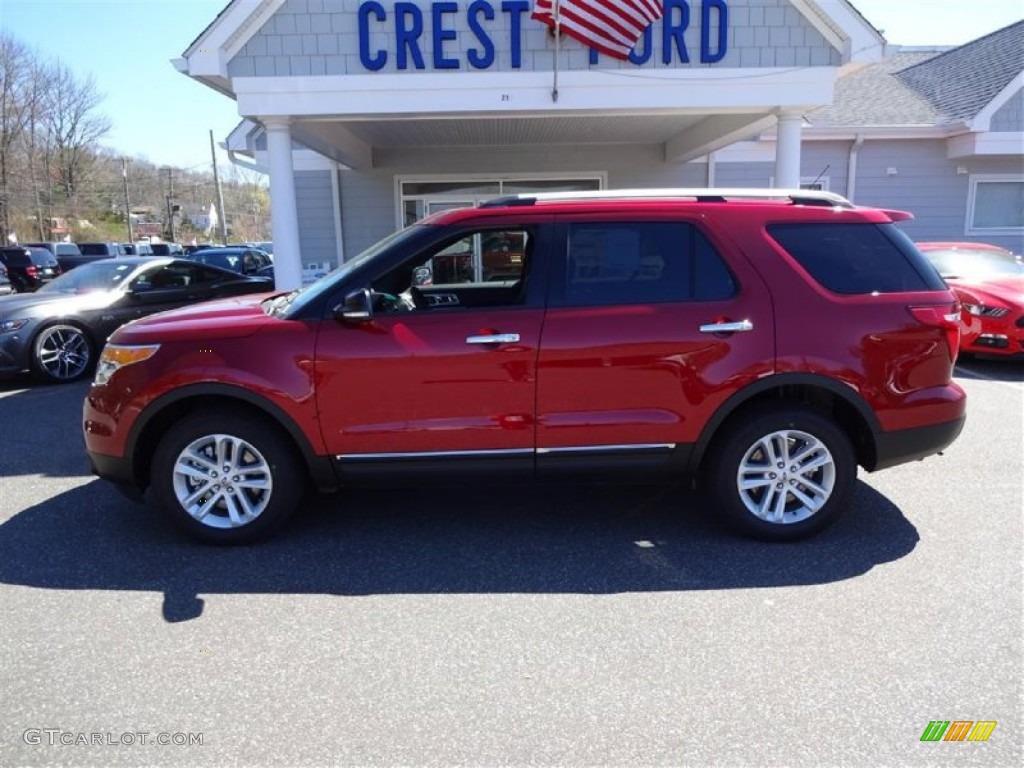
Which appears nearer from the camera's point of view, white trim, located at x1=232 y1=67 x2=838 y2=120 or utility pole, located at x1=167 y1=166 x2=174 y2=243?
white trim, located at x1=232 y1=67 x2=838 y2=120

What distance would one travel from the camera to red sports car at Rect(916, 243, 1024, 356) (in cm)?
821

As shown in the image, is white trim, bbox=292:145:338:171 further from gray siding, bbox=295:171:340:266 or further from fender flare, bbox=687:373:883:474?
fender flare, bbox=687:373:883:474

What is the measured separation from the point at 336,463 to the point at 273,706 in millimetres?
1443

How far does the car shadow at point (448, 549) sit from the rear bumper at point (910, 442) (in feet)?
1.47

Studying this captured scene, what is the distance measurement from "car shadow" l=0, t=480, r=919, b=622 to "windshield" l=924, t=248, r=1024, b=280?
6.30 meters

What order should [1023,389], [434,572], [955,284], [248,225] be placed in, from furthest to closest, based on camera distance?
[248,225] < [955,284] < [1023,389] < [434,572]

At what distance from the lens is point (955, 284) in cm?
910

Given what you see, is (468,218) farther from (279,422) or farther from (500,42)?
(500,42)

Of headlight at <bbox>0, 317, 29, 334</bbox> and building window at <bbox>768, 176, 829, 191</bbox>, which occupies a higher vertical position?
building window at <bbox>768, 176, 829, 191</bbox>

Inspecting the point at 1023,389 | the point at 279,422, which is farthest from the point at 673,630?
the point at 1023,389

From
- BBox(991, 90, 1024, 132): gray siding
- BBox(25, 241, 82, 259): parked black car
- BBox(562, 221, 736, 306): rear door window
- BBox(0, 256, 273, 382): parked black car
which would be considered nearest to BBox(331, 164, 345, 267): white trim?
BBox(0, 256, 273, 382): parked black car

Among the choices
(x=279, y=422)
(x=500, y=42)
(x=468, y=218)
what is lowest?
(x=279, y=422)

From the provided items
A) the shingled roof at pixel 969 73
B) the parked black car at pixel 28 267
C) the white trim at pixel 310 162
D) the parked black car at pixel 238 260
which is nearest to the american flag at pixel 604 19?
the white trim at pixel 310 162

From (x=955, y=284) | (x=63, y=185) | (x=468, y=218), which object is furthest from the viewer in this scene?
(x=63, y=185)
